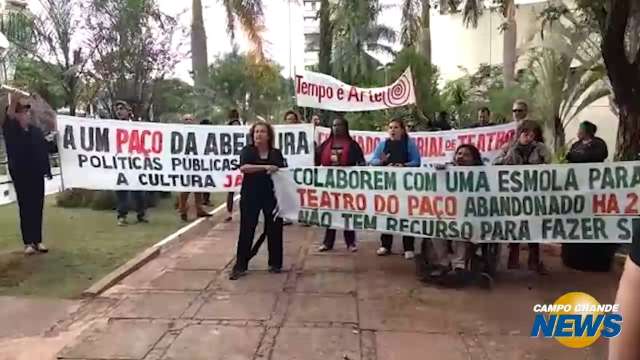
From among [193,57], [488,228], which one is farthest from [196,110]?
[488,228]

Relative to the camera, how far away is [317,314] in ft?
18.4

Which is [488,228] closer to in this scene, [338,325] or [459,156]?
[459,156]

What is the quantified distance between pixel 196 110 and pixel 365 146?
1104 centimetres

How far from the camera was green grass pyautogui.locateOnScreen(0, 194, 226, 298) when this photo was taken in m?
6.61

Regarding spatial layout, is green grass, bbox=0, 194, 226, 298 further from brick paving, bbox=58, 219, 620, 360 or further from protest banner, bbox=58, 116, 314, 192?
protest banner, bbox=58, 116, 314, 192

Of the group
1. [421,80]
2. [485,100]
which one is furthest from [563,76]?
[485,100]

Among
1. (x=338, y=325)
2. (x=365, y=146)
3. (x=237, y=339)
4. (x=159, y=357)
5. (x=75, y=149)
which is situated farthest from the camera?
(x=365, y=146)

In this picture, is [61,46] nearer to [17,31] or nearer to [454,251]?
[17,31]

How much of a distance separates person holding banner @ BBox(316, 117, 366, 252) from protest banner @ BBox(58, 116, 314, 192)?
1.40 metres

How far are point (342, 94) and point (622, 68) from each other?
18.1 feet

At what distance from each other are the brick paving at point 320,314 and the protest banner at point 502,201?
0.54 m

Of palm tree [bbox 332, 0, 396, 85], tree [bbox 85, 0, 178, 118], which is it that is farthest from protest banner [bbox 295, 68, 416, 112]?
tree [bbox 85, 0, 178, 118]

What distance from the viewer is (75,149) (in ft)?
28.1

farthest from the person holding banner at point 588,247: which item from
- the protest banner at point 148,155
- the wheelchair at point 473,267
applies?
the protest banner at point 148,155
